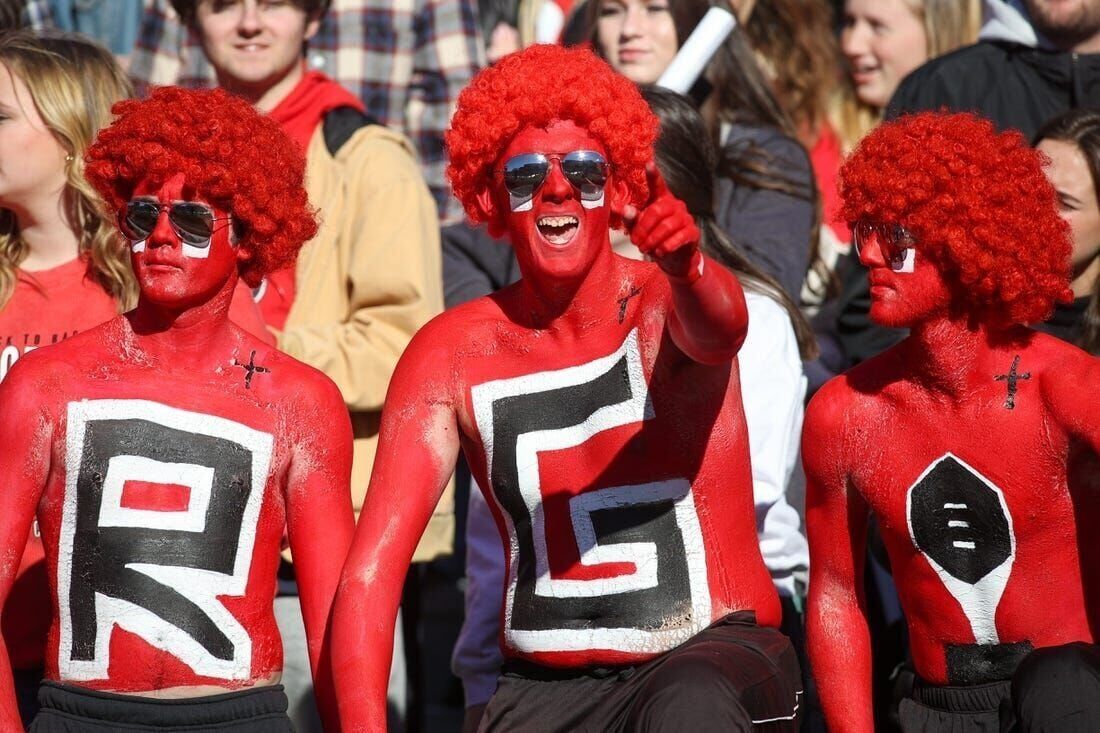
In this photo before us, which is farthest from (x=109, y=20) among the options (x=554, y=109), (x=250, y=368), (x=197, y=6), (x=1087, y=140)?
(x=1087, y=140)

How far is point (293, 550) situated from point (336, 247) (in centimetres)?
138

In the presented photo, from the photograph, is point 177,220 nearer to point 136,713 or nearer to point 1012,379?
point 136,713

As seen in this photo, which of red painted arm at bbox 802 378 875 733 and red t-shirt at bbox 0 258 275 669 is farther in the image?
red t-shirt at bbox 0 258 275 669

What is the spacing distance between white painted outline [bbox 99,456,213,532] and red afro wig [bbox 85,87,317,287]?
53cm

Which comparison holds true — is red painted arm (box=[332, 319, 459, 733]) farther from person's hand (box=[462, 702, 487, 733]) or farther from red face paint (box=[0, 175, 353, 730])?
person's hand (box=[462, 702, 487, 733])

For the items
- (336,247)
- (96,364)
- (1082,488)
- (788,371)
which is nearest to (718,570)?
(1082,488)

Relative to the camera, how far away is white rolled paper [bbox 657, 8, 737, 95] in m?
5.41

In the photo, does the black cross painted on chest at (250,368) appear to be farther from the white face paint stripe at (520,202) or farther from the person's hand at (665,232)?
the person's hand at (665,232)

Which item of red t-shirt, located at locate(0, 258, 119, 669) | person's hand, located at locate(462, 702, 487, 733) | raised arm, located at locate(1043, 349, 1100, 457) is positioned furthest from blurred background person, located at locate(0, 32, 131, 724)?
raised arm, located at locate(1043, 349, 1100, 457)

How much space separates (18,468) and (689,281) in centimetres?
147

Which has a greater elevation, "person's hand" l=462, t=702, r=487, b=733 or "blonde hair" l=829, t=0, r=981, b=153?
"blonde hair" l=829, t=0, r=981, b=153

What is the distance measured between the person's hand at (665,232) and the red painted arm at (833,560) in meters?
0.69

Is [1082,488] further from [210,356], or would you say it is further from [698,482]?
[210,356]

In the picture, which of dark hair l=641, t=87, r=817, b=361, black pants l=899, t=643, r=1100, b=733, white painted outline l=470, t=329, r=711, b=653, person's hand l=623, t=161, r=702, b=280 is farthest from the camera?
dark hair l=641, t=87, r=817, b=361
